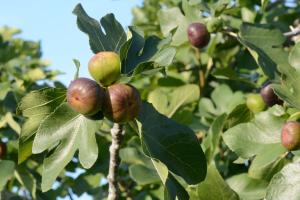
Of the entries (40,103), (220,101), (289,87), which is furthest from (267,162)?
(220,101)

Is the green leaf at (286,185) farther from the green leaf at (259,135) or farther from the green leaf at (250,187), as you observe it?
the green leaf at (250,187)

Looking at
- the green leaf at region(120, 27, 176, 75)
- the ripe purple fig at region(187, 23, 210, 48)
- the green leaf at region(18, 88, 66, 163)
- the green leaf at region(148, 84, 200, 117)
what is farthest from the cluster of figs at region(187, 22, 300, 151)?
the green leaf at region(18, 88, 66, 163)

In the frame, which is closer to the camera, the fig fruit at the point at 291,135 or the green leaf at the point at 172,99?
the fig fruit at the point at 291,135

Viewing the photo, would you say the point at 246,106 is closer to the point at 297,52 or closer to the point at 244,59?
the point at 297,52

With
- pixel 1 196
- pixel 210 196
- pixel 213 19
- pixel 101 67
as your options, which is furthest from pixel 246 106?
pixel 1 196

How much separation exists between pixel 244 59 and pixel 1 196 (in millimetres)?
1396

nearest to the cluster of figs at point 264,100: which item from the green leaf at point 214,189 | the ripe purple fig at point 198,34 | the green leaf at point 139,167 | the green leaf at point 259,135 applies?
the ripe purple fig at point 198,34

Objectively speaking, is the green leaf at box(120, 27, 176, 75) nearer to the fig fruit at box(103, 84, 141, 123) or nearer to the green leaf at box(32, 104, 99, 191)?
the fig fruit at box(103, 84, 141, 123)

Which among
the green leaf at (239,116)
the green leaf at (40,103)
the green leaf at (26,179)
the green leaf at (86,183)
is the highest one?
the green leaf at (40,103)

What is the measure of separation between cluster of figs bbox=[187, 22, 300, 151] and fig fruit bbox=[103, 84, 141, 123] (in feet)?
1.72

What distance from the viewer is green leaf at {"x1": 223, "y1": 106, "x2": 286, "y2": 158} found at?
2268 mm

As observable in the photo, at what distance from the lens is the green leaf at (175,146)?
201cm

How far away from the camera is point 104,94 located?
73.7 inches

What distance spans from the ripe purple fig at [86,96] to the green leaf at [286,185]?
1.85 feet
